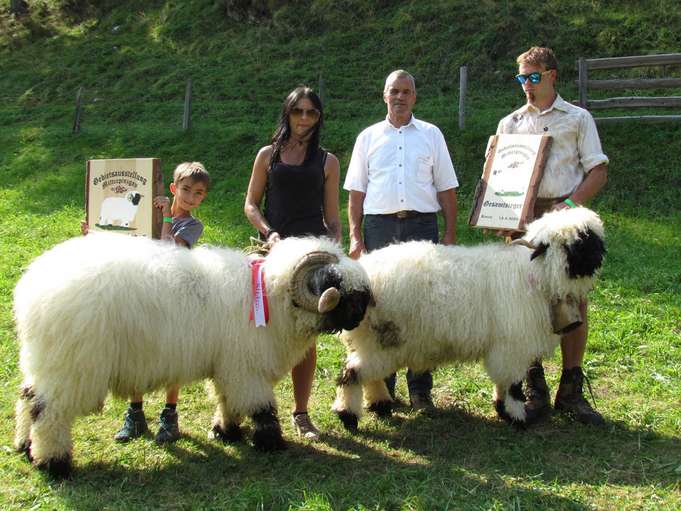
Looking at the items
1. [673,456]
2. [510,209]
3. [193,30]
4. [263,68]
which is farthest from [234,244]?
[193,30]

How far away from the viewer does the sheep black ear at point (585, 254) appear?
4.95 m

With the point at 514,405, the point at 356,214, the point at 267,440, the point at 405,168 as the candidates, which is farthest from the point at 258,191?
the point at 514,405

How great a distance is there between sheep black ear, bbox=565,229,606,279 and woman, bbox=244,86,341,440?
1.76 meters

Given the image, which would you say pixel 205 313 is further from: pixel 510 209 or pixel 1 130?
pixel 1 130

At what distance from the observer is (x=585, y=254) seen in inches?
195

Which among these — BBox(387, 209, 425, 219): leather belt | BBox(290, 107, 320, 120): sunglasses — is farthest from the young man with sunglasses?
BBox(290, 107, 320, 120): sunglasses

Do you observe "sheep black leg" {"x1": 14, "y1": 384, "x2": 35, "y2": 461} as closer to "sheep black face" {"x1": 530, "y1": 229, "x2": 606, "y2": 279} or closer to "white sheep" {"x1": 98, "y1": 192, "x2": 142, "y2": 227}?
"white sheep" {"x1": 98, "y1": 192, "x2": 142, "y2": 227}

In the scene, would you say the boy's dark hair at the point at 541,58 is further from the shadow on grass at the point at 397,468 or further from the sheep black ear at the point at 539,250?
the shadow on grass at the point at 397,468

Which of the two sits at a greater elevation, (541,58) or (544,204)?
(541,58)

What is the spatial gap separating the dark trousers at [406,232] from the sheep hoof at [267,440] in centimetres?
126

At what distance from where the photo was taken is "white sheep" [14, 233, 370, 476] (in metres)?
4.23

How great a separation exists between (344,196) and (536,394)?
7.49 m

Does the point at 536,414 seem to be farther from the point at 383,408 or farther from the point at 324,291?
the point at 324,291

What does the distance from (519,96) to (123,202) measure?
489 inches
